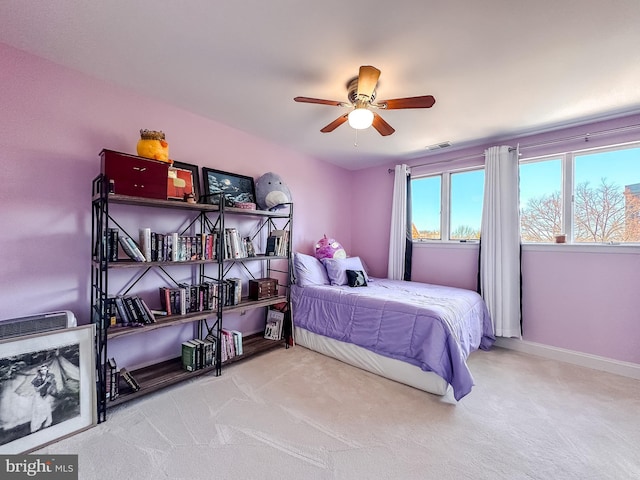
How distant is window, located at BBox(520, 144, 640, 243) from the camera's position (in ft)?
8.69

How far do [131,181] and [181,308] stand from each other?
1065 millimetres

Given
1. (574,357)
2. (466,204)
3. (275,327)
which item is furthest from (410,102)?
(574,357)

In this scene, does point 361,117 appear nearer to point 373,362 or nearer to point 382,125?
point 382,125

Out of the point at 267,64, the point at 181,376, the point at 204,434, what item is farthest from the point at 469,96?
the point at 181,376

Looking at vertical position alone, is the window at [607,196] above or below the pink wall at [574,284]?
above

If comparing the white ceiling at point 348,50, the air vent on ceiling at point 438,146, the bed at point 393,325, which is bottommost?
the bed at point 393,325

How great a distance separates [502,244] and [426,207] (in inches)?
44.9

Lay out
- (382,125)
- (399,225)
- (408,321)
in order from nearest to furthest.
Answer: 1. (382,125)
2. (408,321)
3. (399,225)

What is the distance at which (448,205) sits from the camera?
3.77 metres

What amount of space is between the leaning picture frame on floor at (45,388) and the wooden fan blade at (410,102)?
2.48 meters

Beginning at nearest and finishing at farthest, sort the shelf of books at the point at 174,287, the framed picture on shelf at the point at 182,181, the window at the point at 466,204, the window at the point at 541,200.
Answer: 1. the shelf of books at the point at 174,287
2. the framed picture on shelf at the point at 182,181
3. the window at the point at 541,200
4. the window at the point at 466,204

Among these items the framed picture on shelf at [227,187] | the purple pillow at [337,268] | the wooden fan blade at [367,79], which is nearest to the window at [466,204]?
the purple pillow at [337,268]

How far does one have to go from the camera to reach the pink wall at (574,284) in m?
2.59

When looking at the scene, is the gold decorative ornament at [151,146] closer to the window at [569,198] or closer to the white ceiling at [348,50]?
the white ceiling at [348,50]
